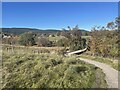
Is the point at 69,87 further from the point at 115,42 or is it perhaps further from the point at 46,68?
the point at 115,42

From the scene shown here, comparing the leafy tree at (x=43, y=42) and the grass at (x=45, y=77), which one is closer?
the grass at (x=45, y=77)

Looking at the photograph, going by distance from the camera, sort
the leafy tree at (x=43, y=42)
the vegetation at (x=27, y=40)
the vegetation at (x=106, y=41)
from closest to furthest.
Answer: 1. the vegetation at (x=106, y=41)
2. the leafy tree at (x=43, y=42)
3. the vegetation at (x=27, y=40)

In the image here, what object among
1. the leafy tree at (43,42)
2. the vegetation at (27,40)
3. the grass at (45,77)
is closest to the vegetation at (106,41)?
the grass at (45,77)

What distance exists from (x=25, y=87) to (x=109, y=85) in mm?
3348

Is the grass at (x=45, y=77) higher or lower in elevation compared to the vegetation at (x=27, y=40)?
lower

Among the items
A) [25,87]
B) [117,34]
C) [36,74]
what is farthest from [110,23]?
[25,87]

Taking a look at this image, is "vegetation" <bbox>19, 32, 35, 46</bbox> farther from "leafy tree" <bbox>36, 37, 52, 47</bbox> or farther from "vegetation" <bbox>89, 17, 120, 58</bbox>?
"vegetation" <bbox>89, 17, 120, 58</bbox>

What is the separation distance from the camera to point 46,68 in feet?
Answer: 35.7

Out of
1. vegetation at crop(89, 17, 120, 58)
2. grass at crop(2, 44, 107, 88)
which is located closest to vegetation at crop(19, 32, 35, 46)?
vegetation at crop(89, 17, 120, 58)

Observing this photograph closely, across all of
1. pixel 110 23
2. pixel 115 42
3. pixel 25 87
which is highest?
pixel 110 23

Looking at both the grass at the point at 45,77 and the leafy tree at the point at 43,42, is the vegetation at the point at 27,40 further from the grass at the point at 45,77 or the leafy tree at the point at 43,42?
the grass at the point at 45,77

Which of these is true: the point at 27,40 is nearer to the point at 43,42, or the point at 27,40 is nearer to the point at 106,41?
the point at 43,42

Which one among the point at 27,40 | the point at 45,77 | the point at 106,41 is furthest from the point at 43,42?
the point at 45,77

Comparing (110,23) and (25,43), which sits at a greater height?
(110,23)
